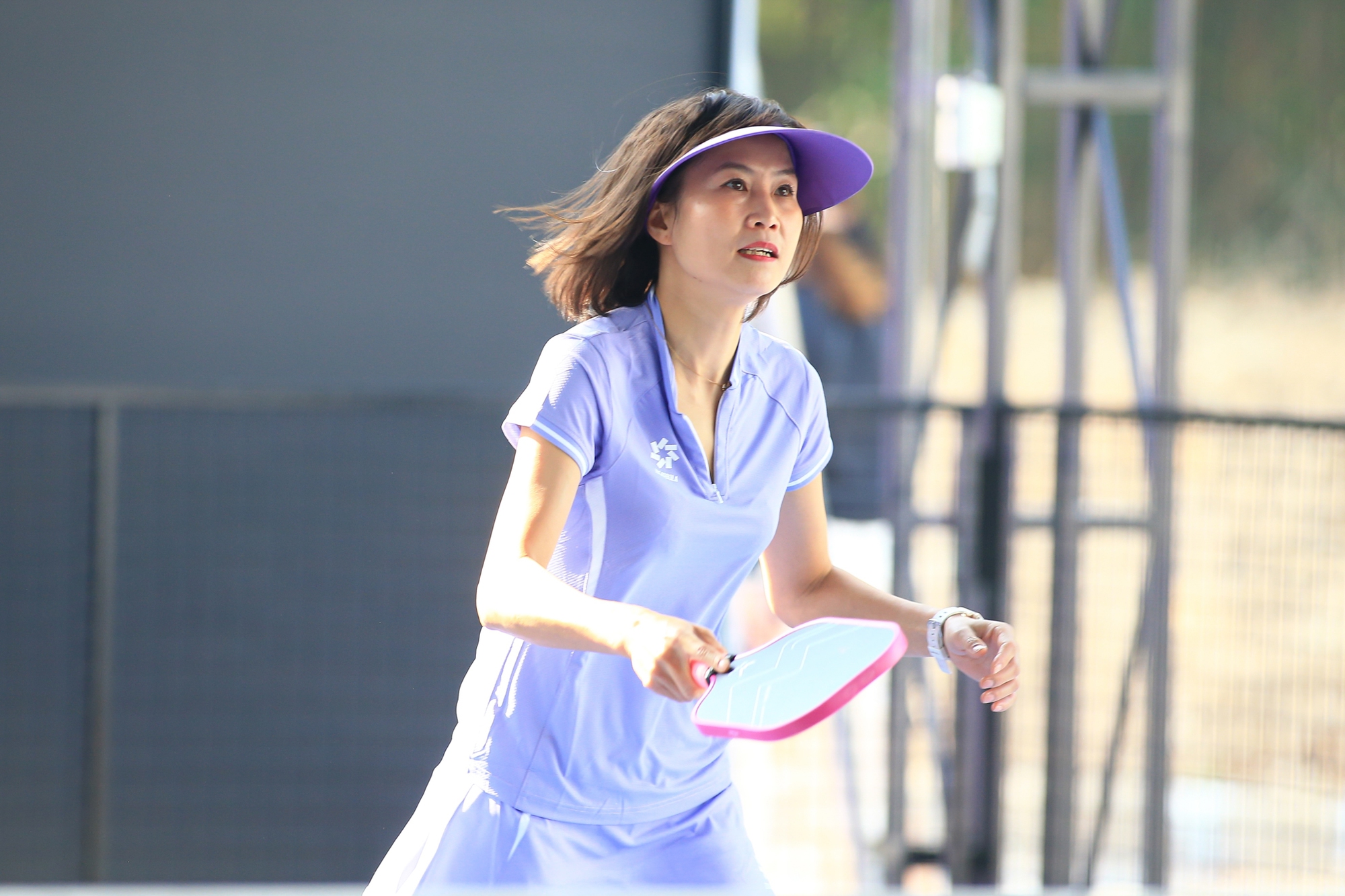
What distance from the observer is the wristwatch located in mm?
1979

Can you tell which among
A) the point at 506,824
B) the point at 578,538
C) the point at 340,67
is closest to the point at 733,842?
the point at 506,824

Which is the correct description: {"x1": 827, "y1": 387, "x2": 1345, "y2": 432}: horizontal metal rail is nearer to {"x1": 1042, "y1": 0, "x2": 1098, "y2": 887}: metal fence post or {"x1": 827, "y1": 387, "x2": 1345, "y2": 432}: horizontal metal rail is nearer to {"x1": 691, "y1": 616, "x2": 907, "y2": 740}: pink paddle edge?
{"x1": 1042, "y1": 0, "x2": 1098, "y2": 887}: metal fence post

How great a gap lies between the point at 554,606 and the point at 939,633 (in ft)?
1.92

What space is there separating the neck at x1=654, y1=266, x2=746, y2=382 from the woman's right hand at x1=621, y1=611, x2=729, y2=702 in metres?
0.59

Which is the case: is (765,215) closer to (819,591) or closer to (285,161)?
(819,591)

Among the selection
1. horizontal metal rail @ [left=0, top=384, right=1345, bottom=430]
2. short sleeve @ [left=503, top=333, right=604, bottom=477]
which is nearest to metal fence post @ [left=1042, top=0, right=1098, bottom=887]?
horizontal metal rail @ [left=0, top=384, right=1345, bottom=430]

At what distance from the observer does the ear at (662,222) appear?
6.70ft

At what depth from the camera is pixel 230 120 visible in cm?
420

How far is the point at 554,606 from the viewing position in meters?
1.65

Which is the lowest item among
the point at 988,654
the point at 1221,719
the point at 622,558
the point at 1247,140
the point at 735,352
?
the point at 1221,719

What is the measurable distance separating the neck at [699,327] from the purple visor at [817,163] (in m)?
0.14

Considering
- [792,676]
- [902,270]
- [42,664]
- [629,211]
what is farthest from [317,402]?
[792,676]

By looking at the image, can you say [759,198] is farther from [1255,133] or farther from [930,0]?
[1255,133]

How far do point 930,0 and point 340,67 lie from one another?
65.2 inches
